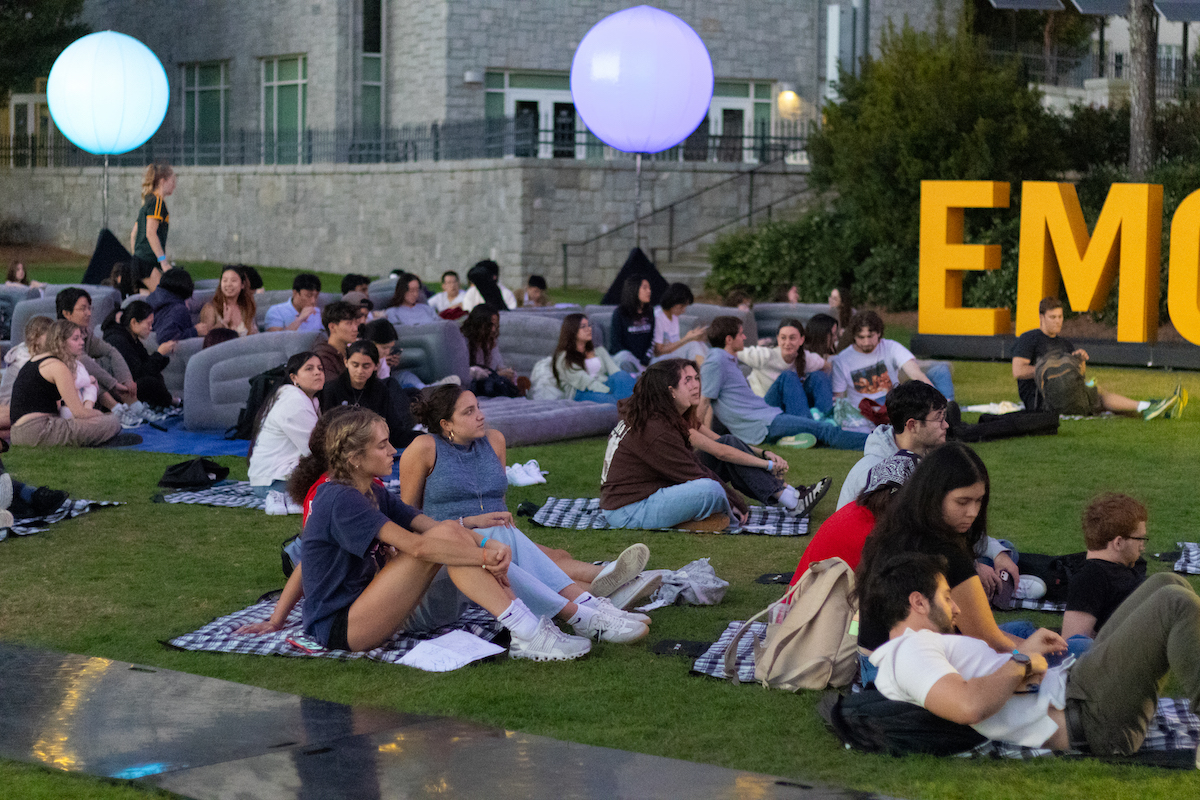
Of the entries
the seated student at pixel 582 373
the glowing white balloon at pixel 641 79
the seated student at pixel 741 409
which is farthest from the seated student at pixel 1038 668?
the glowing white balloon at pixel 641 79

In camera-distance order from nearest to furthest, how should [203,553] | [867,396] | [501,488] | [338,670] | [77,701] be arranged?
[77,701] < [338,670] < [501,488] < [203,553] < [867,396]

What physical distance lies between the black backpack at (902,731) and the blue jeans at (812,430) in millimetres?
7099

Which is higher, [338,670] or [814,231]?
[814,231]

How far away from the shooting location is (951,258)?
19344 millimetres

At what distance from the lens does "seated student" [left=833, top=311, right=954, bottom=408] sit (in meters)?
12.0

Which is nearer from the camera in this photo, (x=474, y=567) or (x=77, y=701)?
(x=77, y=701)

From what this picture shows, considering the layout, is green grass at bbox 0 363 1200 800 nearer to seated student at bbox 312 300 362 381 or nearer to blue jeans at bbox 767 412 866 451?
blue jeans at bbox 767 412 866 451

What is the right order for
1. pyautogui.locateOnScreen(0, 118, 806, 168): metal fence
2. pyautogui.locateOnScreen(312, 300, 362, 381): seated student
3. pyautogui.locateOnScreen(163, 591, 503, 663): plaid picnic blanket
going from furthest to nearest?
pyautogui.locateOnScreen(0, 118, 806, 168): metal fence
pyautogui.locateOnScreen(312, 300, 362, 381): seated student
pyautogui.locateOnScreen(163, 591, 503, 663): plaid picnic blanket

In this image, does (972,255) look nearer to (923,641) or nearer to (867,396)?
(867,396)

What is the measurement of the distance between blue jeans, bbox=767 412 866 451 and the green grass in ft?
0.61

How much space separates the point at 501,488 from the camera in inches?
274

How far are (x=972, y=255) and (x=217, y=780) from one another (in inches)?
640

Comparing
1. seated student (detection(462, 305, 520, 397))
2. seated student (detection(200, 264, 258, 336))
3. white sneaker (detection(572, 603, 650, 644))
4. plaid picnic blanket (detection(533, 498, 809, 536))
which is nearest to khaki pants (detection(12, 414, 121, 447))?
seated student (detection(200, 264, 258, 336))

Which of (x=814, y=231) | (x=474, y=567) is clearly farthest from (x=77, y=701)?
(x=814, y=231)
